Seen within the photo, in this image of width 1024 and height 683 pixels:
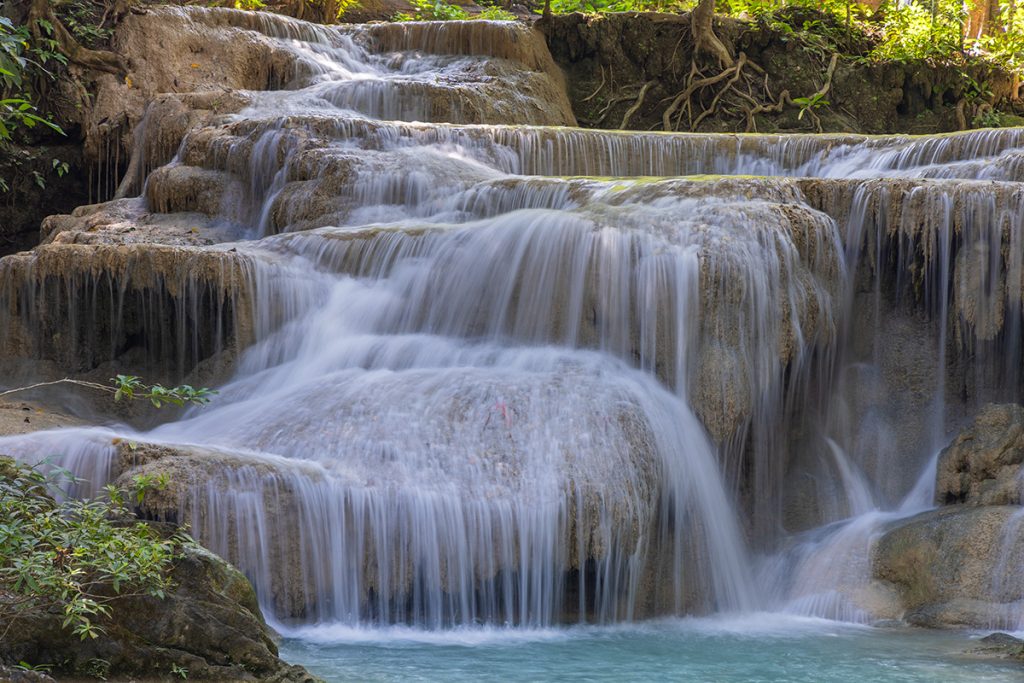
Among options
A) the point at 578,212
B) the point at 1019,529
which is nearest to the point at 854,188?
the point at 578,212

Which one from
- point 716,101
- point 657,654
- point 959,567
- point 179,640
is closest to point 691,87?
point 716,101

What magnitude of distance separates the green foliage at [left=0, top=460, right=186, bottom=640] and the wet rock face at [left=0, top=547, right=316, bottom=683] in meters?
0.07

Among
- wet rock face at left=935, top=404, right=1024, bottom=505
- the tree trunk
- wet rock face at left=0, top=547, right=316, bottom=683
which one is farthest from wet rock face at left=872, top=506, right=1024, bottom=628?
the tree trunk

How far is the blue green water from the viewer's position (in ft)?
18.4

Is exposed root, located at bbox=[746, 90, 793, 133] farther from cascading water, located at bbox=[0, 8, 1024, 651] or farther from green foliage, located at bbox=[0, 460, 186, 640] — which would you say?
green foliage, located at bbox=[0, 460, 186, 640]

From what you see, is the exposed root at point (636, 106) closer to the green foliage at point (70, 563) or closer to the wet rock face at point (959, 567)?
the wet rock face at point (959, 567)

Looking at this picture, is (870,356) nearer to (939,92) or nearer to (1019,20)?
(939,92)

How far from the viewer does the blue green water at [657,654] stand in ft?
18.4

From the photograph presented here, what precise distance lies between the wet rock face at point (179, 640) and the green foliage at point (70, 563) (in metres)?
0.07

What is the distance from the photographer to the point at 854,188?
9.05 meters

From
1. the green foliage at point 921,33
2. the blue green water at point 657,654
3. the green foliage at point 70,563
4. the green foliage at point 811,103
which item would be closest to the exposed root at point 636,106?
the green foliage at point 811,103

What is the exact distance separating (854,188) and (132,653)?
6.53 m

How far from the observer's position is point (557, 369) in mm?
8156

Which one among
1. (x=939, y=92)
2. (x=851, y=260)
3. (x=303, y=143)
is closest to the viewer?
(x=851, y=260)
